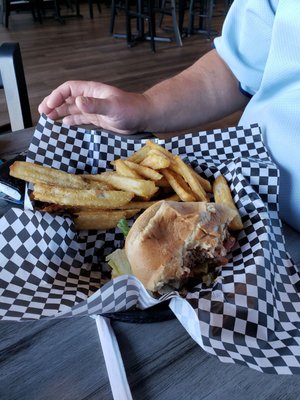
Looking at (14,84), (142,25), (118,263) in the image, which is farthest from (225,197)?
(142,25)

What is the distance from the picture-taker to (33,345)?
64 centimetres

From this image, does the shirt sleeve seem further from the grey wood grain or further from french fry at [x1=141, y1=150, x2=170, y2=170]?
the grey wood grain

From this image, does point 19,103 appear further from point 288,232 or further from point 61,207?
point 288,232

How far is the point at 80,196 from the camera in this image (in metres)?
0.87

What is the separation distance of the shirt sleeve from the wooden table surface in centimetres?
96

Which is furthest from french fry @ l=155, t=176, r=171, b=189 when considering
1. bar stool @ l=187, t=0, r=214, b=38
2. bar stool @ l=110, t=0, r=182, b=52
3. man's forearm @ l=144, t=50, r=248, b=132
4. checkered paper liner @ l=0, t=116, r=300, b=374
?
bar stool @ l=187, t=0, r=214, b=38

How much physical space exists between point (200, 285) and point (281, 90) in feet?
2.14

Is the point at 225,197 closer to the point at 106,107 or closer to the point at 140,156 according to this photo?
the point at 140,156

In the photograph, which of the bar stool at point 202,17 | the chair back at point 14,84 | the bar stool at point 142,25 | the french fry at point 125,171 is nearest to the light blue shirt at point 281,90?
the french fry at point 125,171

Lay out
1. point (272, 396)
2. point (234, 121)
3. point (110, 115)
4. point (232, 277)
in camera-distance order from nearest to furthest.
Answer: point (272, 396) → point (232, 277) → point (110, 115) → point (234, 121)

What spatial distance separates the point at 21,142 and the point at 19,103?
324 mm

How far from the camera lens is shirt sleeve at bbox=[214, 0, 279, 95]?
115cm

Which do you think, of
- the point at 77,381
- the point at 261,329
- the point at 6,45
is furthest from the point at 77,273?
the point at 6,45

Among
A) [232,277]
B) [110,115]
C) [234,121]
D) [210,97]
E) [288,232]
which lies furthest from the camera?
[234,121]
